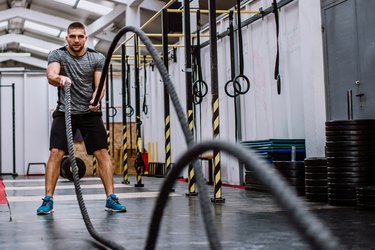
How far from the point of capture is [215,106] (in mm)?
5703

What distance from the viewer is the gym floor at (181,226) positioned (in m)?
3.19

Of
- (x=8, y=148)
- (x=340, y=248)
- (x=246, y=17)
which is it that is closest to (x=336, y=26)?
(x=246, y=17)

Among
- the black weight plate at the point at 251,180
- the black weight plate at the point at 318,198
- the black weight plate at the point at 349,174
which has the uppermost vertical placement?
the black weight plate at the point at 349,174

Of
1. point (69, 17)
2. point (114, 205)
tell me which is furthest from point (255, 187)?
point (69, 17)

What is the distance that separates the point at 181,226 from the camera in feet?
12.8

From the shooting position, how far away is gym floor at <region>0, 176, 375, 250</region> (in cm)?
319

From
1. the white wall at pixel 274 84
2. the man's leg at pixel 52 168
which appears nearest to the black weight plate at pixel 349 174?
the white wall at pixel 274 84

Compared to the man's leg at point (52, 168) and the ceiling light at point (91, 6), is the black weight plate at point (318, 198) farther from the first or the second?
the ceiling light at point (91, 6)

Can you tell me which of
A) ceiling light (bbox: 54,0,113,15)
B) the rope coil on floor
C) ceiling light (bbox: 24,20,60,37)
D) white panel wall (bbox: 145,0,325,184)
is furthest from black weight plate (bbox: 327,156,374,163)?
ceiling light (bbox: 24,20,60,37)

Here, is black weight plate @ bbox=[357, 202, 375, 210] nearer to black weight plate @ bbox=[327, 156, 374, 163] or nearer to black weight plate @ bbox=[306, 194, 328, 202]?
black weight plate @ bbox=[327, 156, 374, 163]

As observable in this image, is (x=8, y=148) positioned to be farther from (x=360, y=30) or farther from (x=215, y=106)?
(x=360, y=30)

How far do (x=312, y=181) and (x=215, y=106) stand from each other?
123 cm

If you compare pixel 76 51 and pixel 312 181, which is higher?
pixel 76 51

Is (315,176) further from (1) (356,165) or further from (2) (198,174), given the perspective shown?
(2) (198,174)
